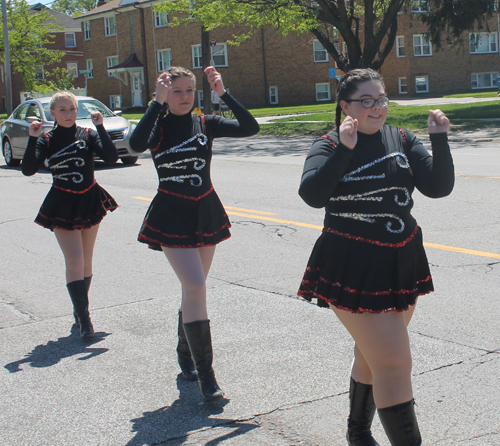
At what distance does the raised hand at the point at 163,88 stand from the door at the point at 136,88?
158 feet

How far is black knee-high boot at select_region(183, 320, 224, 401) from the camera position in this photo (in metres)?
3.77

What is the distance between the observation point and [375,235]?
9.14 ft

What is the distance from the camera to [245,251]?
7594 millimetres

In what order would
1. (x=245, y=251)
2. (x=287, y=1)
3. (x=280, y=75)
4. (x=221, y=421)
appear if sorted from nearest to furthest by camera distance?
(x=221, y=421) → (x=245, y=251) → (x=287, y=1) → (x=280, y=75)

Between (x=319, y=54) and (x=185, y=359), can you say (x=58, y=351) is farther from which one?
(x=319, y=54)

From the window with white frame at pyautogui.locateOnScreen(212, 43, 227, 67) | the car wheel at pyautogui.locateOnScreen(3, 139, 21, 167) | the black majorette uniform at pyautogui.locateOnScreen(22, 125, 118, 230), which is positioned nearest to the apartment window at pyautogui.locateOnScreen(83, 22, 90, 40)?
the window with white frame at pyautogui.locateOnScreen(212, 43, 227, 67)

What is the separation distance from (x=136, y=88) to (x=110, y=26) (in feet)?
19.4

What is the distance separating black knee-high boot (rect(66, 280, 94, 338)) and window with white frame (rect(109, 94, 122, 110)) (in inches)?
1955

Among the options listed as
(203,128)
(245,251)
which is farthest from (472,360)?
(245,251)

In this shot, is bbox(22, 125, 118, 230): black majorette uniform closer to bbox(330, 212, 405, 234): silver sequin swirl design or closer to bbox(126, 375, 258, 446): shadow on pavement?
bbox(126, 375, 258, 446): shadow on pavement

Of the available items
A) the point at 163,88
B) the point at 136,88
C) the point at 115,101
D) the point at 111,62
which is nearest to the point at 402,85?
the point at 136,88

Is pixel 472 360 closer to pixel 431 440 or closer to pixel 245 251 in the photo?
pixel 431 440

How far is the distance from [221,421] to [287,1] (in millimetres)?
22279

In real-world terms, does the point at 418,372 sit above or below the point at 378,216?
below
